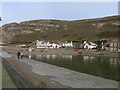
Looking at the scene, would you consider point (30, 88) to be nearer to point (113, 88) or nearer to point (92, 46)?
point (113, 88)

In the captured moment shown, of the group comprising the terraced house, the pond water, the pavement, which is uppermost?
the terraced house

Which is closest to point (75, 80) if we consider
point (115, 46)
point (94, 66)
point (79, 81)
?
point (79, 81)

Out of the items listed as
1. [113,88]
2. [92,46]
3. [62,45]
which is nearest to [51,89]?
[113,88]

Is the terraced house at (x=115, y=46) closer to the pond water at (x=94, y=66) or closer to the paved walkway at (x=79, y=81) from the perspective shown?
the pond water at (x=94, y=66)

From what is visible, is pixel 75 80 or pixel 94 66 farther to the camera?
pixel 94 66

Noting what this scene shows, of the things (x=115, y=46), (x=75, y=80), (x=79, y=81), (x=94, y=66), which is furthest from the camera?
(x=115, y=46)

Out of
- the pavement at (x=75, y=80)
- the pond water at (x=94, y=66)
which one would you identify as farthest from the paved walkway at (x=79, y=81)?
the pond water at (x=94, y=66)

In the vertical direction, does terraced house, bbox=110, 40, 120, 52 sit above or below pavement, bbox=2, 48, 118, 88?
above

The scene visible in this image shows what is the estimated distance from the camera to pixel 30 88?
10586 mm

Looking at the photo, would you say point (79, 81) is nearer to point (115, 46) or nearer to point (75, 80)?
point (75, 80)

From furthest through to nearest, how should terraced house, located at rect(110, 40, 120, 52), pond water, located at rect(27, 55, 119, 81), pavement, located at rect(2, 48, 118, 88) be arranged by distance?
terraced house, located at rect(110, 40, 120, 52), pond water, located at rect(27, 55, 119, 81), pavement, located at rect(2, 48, 118, 88)

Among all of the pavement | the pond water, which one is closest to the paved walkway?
the pavement

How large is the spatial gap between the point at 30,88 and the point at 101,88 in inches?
202

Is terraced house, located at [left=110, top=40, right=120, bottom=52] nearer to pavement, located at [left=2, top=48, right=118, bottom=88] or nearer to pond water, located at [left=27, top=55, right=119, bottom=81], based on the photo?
Answer: pond water, located at [left=27, top=55, right=119, bottom=81]
